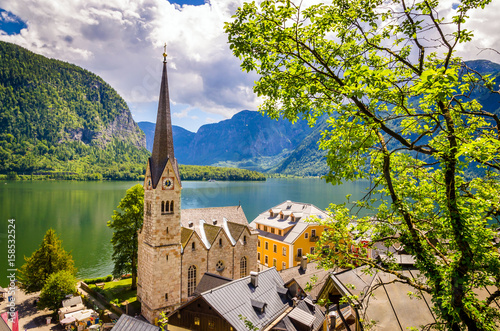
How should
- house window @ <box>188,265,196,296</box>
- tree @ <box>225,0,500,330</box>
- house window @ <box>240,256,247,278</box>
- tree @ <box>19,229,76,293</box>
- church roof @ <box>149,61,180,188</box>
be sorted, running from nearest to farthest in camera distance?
Answer: tree @ <box>225,0,500,330</box>, church roof @ <box>149,61,180,188</box>, tree @ <box>19,229,76,293</box>, house window @ <box>188,265,196,296</box>, house window @ <box>240,256,247,278</box>

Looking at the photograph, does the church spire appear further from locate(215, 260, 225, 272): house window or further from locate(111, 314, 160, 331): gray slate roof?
locate(111, 314, 160, 331): gray slate roof

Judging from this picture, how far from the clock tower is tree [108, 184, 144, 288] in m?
5.47

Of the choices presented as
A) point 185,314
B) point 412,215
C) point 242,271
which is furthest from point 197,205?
point 412,215

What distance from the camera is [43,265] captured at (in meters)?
27.1

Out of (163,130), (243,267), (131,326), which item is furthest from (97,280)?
(131,326)

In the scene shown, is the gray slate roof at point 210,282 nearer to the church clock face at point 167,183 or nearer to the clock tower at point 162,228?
the clock tower at point 162,228

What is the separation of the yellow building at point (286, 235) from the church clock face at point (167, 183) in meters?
15.2

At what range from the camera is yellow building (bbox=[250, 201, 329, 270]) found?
113 feet

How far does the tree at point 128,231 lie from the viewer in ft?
98.6

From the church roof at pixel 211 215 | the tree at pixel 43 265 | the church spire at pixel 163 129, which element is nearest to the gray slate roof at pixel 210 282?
the church roof at pixel 211 215

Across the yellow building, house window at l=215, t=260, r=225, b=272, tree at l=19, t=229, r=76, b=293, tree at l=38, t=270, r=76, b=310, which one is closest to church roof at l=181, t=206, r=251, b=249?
house window at l=215, t=260, r=225, b=272

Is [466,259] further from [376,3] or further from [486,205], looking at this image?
[376,3]

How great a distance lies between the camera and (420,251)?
5000 millimetres

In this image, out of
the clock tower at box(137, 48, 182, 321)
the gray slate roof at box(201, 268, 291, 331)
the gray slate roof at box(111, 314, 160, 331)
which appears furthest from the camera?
the clock tower at box(137, 48, 182, 321)
